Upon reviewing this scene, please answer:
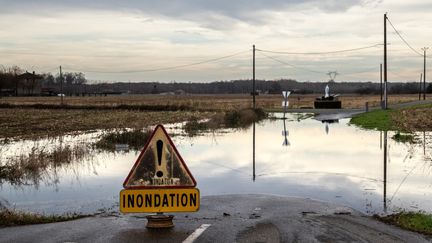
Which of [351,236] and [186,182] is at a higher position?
[186,182]

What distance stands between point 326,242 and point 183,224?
2257mm

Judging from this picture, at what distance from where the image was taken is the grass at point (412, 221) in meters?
8.01

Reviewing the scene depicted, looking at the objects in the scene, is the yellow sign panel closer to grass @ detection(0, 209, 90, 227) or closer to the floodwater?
grass @ detection(0, 209, 90, 227)

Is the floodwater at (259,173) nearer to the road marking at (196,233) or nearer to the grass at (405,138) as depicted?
the grass at (405,138)

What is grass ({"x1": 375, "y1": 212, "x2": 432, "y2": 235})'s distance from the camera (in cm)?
801

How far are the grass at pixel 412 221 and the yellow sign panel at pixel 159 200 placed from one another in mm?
3125

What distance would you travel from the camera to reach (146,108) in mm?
57906

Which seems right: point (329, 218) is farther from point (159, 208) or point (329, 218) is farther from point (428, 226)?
point (159, 208)

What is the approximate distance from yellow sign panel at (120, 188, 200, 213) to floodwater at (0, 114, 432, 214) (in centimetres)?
179

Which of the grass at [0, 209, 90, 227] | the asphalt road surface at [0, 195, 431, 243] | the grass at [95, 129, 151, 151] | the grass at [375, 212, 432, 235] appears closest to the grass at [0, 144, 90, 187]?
the grass at [95, 129, 151, 151]

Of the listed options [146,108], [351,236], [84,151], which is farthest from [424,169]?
[146,108]

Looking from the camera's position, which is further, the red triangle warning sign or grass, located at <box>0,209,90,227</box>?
grass, located at <box>0,209,90,227</box>

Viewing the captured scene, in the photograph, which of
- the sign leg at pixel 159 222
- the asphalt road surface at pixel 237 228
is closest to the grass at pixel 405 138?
the asphalt road surface at pixel 237 228

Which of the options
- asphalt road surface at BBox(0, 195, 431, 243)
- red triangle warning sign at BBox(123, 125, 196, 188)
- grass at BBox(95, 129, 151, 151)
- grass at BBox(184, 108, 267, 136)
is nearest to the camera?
asphalt road surface at BBox(0, 195, 431, 243)
